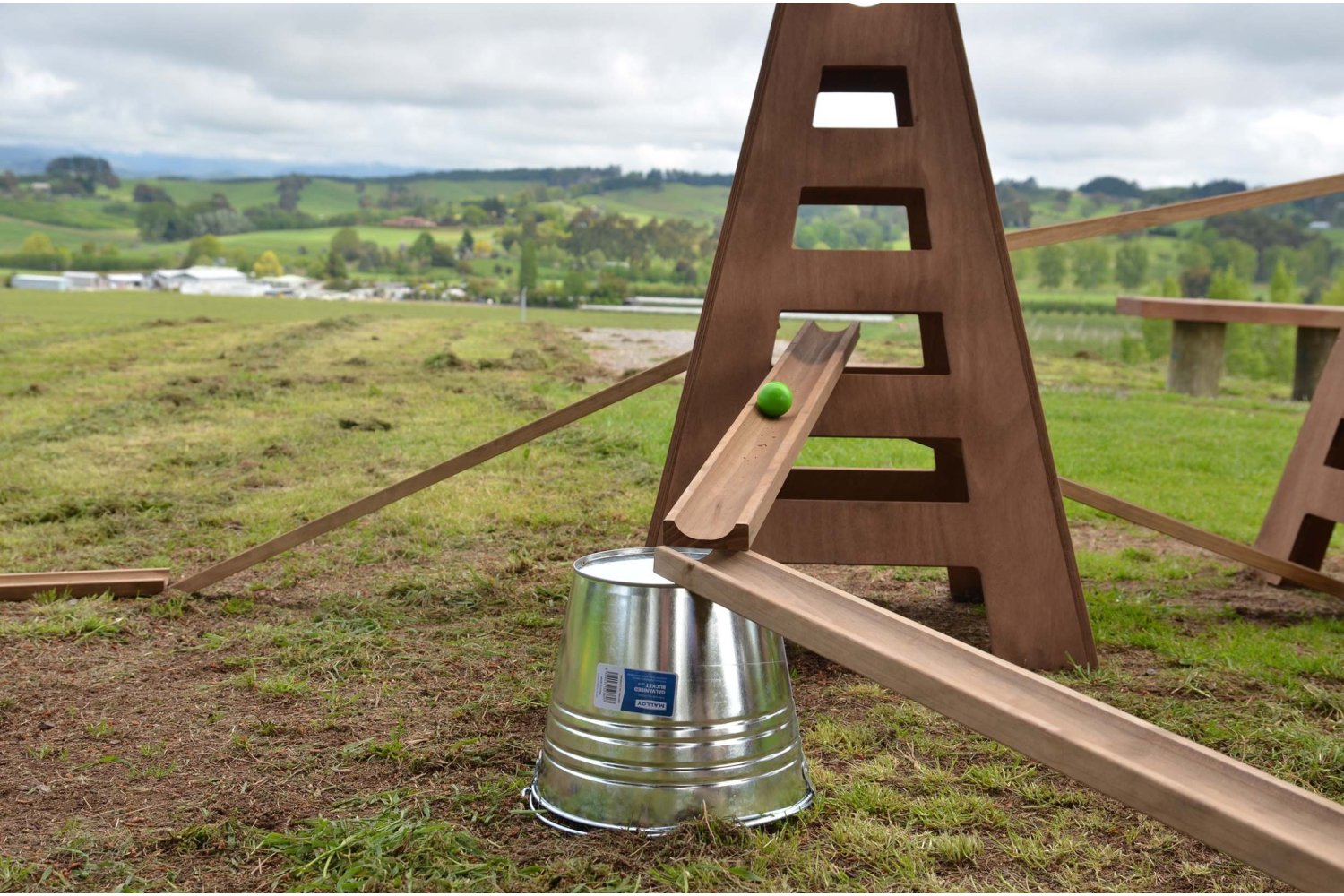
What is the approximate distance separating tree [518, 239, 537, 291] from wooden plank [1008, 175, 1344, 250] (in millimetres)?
27348

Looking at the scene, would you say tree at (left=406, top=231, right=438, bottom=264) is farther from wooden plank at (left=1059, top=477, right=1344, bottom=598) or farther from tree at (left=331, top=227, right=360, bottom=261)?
wooden plank at (left=1059, top=477, right=1344, bottom=598)

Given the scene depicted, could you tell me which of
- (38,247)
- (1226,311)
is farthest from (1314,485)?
(38,247)

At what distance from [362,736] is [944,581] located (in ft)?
9.62

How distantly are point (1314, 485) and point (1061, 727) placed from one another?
3.73 metres

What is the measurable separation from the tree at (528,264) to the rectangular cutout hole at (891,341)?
33.0 feet

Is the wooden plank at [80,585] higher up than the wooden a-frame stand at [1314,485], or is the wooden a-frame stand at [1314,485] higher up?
the wooden a-frame stand at [1314,485]

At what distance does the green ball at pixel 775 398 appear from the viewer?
3174mm

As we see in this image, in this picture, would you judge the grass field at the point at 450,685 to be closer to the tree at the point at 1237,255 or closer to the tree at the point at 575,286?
the tree at the point at 575,286

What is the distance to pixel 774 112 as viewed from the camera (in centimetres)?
367

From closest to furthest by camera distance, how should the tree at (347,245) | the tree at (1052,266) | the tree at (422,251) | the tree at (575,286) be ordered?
the tree at (575,286), the tree at (422,251), the tree at (347,245), the tree at (1052,266)

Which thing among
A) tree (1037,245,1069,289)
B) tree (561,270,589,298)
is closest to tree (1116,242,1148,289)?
tree (1037,245,1069,289)

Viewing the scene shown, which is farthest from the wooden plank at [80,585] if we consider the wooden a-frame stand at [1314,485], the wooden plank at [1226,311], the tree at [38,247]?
the tree at [38,247]

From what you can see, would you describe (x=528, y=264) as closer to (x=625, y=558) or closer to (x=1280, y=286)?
(x=1280, y=286)

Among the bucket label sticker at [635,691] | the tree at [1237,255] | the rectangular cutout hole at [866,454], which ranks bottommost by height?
the rectangular cutout hole at [866,454]
